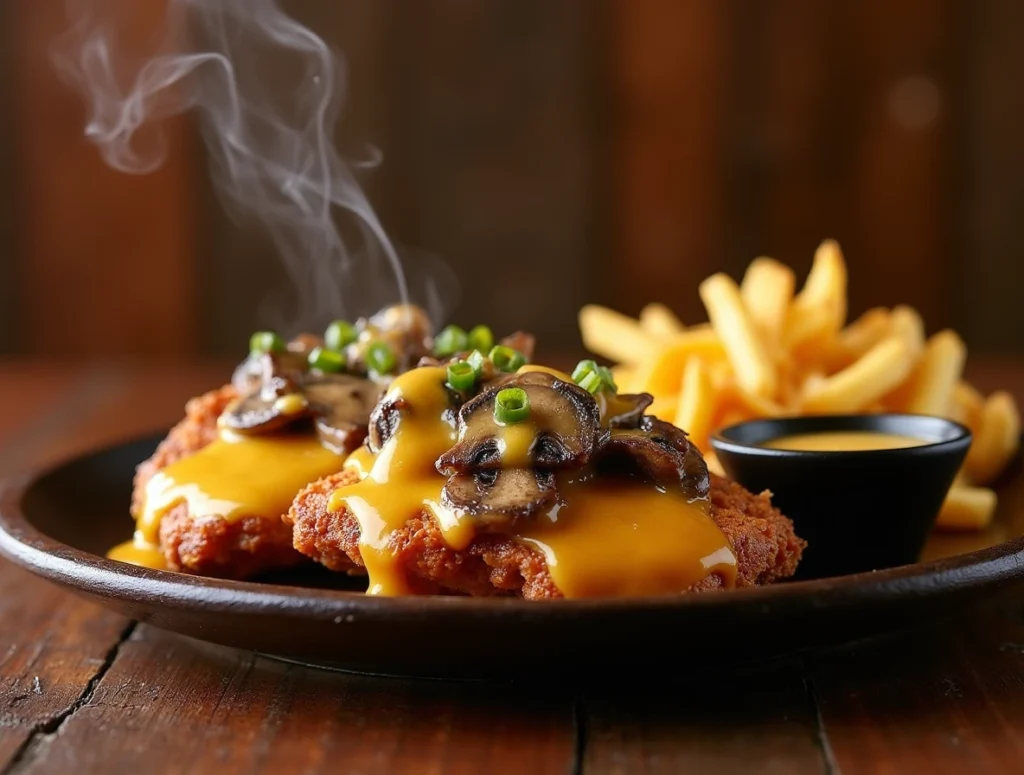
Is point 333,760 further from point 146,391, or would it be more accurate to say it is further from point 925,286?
point 925,286

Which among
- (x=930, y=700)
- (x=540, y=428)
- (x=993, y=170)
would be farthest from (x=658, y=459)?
(x=993, y=170)

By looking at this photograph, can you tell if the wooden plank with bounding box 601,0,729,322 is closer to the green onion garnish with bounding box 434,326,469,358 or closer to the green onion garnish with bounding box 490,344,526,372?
A: the green onion garnish with bounding box 434,326,469,358

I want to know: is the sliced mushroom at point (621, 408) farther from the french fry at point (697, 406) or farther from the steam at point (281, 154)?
the steam at point (281, 154)

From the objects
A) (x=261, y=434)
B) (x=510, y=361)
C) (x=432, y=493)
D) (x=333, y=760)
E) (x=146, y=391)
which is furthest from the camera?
(x=146, y=391)

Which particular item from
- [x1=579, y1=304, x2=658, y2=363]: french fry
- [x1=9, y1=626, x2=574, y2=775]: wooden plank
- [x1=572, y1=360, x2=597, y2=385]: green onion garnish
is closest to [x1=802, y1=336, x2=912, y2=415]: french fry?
[x1=579, y1=304, x2=658, y2=363]: french fry

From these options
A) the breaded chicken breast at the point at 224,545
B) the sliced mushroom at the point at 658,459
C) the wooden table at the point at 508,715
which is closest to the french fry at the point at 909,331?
the wooden table at the point at 508,715

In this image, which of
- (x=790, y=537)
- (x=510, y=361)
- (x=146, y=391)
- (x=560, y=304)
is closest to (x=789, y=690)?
(x=790, y=537)
